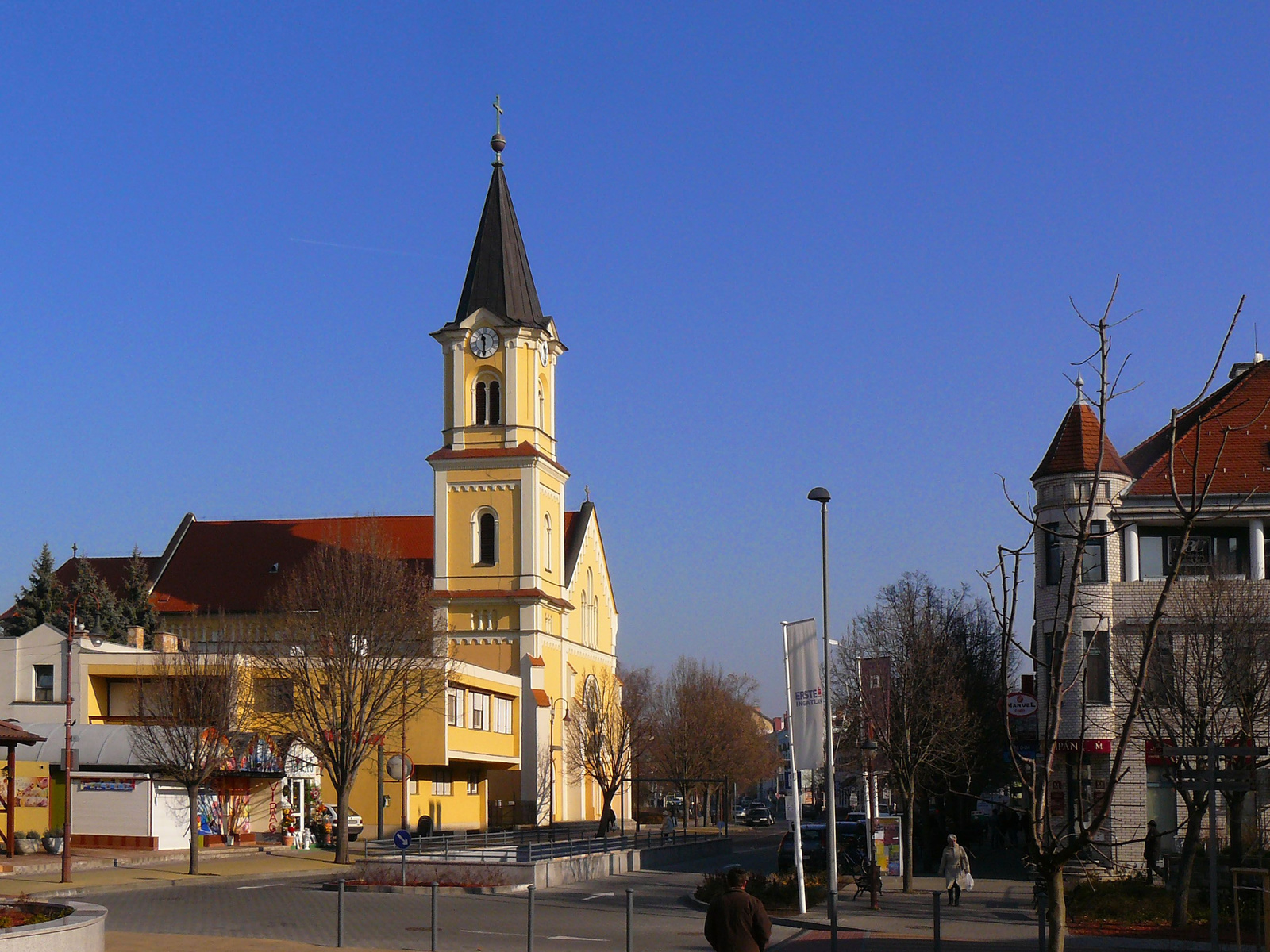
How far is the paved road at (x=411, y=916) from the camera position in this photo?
883 inches

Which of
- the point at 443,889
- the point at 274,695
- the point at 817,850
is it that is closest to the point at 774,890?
the point at 443,889

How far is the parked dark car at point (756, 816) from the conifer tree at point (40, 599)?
155 feet

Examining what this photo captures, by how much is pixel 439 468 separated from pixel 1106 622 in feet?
127

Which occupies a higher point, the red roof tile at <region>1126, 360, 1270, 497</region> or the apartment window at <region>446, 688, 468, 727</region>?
the red roof tile at <region>1126, 360, 1270, 497</region>

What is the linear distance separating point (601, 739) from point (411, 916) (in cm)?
3922

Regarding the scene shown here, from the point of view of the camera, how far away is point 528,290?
73.6 meters

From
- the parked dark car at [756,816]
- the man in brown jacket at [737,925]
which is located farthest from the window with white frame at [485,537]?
the man in brown jacket at [737,925]

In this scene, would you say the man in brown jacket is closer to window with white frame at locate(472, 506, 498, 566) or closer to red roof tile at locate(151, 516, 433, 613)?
window with white frame at locate(472, 506, 498, 566)

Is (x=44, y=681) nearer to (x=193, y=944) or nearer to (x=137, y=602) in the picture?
(x=137, y=602)

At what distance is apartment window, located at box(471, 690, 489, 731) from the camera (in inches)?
2480

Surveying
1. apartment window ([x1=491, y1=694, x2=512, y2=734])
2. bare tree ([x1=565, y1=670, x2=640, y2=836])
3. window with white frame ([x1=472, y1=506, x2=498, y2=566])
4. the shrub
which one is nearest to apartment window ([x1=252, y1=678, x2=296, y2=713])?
bare tree ([x1=565, y1=670, x2=640, y2=836])

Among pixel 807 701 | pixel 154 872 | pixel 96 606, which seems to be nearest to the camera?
pixel 807 701

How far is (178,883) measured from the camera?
33812mm

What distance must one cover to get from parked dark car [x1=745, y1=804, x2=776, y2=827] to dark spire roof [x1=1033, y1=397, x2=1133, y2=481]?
63564 millimetres
